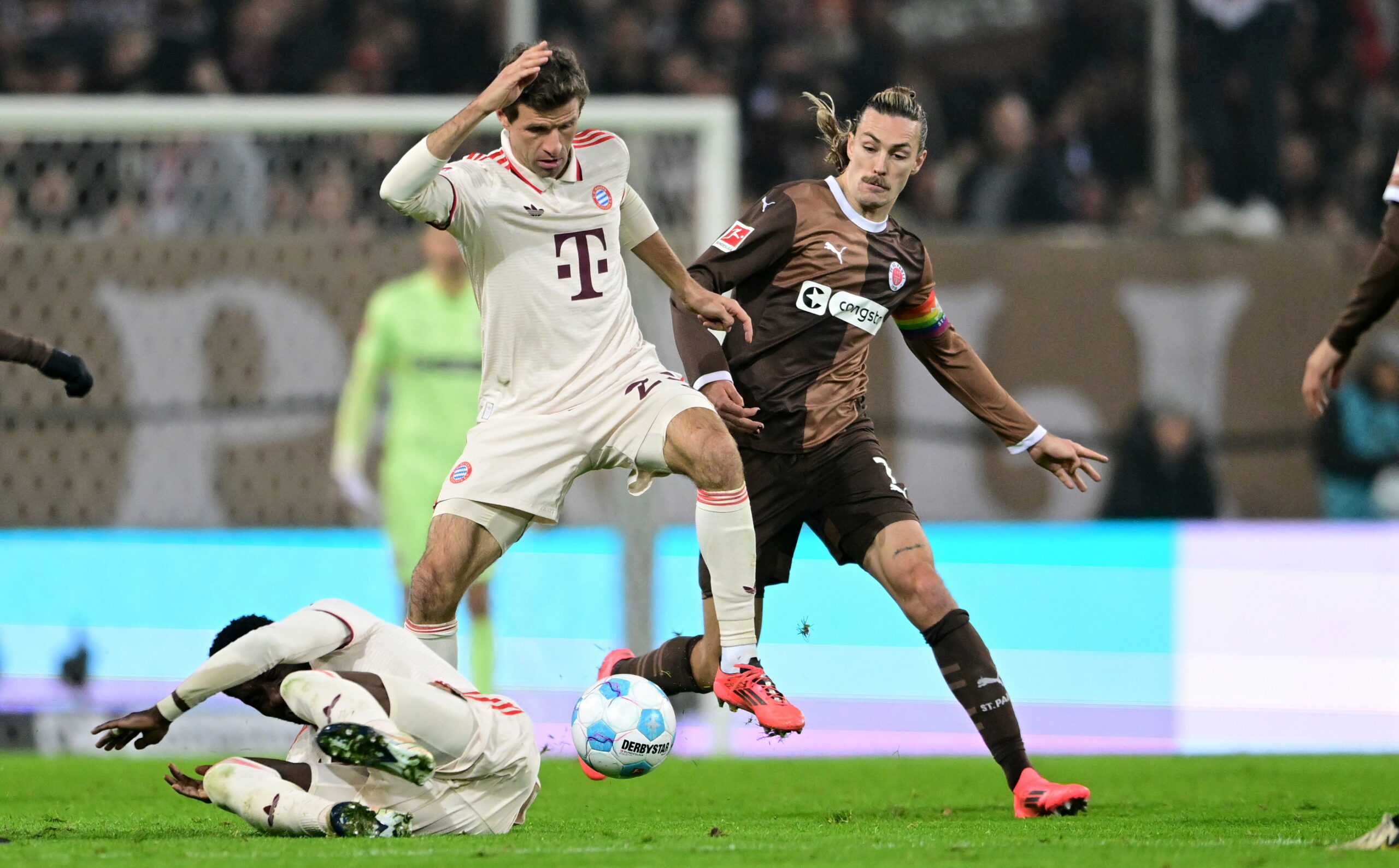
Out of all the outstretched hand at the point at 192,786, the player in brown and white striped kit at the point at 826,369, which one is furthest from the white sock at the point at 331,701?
the player in brown and white striped kit at the point at 826,369

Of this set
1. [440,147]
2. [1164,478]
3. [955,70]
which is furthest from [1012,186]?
[440,147]

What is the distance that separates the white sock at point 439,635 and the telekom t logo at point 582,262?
1120 millimetres

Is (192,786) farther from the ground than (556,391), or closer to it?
closer to it

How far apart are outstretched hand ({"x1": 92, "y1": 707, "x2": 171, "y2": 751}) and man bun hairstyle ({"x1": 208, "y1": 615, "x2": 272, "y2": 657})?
0.27 meters

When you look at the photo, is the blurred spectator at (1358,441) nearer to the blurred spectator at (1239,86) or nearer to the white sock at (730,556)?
the blurred spectator at (1239,86)

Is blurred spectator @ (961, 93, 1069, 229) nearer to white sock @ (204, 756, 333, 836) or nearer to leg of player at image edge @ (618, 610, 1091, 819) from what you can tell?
leg of player at image edge @ (618, 610, 1091, 819)

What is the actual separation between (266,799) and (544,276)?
185 cm

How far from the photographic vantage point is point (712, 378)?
6008 millimetres

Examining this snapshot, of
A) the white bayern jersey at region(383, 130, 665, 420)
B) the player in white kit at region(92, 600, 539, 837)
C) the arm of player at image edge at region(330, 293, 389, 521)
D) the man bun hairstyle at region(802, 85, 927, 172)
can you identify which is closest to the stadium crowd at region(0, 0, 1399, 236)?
the arm of player at image edge at region(330, 293, 389, 521)

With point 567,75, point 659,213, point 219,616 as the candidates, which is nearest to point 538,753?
point 567,75

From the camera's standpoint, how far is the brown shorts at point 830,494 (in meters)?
6.11

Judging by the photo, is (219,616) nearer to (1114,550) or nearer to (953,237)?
(1114,550)

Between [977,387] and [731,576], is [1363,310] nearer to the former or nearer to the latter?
[977,387]

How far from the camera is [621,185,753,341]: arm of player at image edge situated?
19.4 ft
